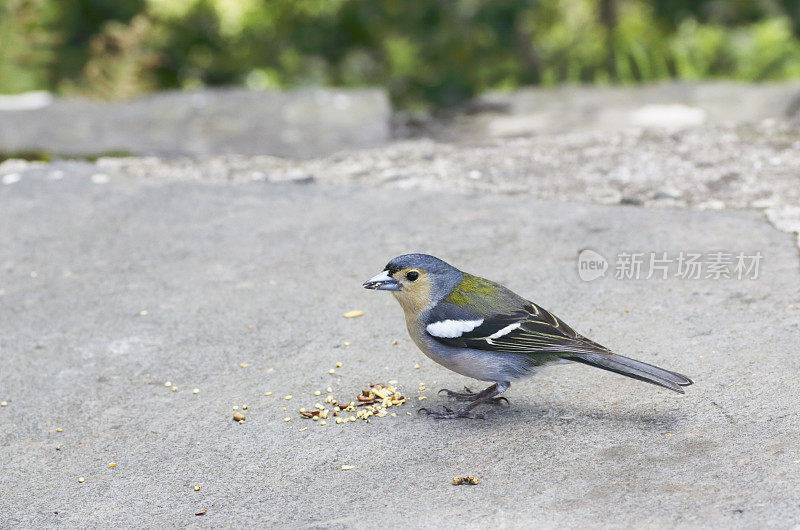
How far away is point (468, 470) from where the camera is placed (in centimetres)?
290

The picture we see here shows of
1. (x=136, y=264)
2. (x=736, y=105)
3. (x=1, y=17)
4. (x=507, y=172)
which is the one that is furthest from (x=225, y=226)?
(x=1, y=17)

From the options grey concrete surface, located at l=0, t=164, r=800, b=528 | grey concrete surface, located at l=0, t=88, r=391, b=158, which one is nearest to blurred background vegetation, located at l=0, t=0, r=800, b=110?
grey concrete surface, located at l=0, t=88, r=391, b=158

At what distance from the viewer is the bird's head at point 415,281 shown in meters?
3.25

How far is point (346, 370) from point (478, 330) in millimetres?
715

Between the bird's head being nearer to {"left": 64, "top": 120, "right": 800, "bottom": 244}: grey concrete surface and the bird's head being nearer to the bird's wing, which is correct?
the bird's wing

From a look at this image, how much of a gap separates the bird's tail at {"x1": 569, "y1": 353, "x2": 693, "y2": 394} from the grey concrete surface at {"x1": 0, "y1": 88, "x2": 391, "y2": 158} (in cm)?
383

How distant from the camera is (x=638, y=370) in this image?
304 cm

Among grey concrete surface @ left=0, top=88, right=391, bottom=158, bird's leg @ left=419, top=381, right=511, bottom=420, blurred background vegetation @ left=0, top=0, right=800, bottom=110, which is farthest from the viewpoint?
blurred background vegetation @ left=0, top=0, right=800, bottom=110

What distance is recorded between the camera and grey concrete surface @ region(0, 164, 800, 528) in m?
2.74

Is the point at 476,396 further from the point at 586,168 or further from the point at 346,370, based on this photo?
the point at 586,168

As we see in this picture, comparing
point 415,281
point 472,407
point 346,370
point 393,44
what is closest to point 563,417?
point 472,407

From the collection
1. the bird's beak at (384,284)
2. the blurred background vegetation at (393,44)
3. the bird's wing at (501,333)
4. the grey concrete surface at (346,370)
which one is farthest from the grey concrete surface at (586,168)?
the bird's beak at (384,284)

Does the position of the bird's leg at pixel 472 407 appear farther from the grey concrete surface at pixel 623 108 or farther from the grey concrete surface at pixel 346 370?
the grey concrete surface at pixel 623 108

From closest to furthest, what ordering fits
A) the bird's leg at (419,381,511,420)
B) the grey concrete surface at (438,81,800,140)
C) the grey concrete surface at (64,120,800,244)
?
the bird's leg at (419,381,511,420)
the grey concrete surface at (64,120,800,244)
the grey concrete surface at (438,81,800,140)
